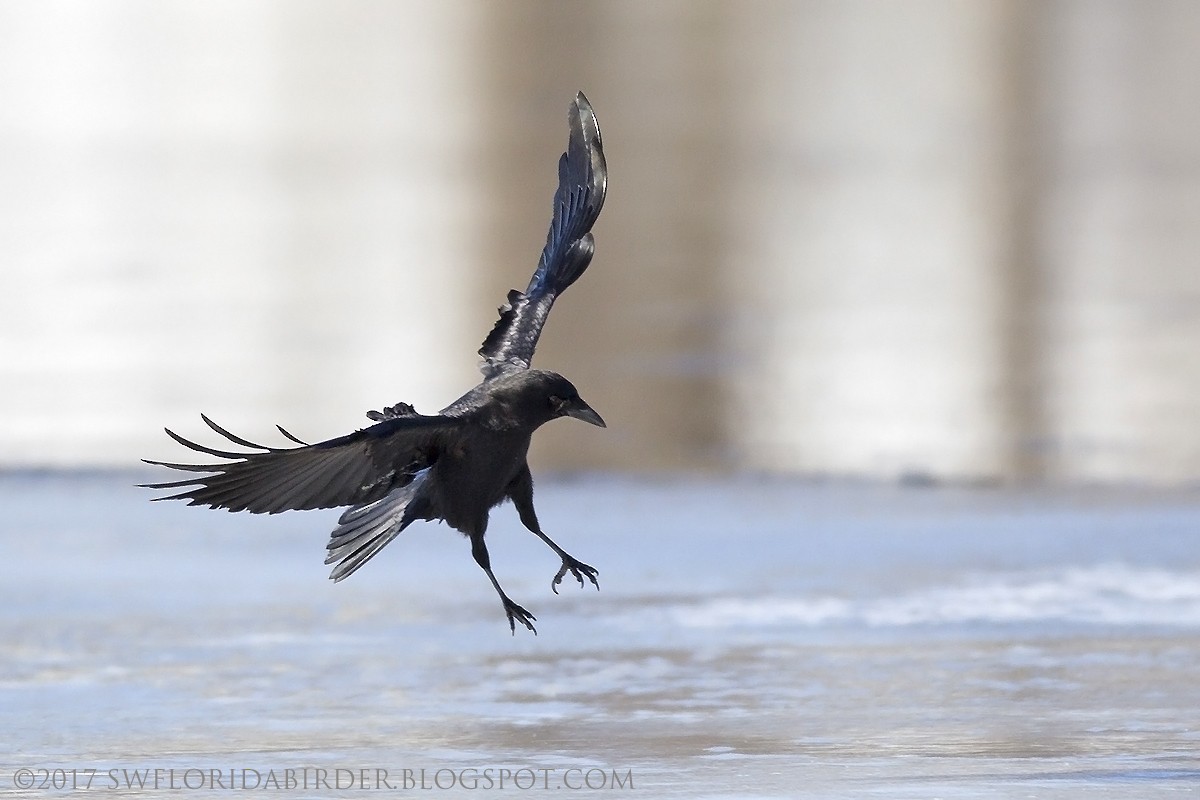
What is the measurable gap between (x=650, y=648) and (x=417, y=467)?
164cm

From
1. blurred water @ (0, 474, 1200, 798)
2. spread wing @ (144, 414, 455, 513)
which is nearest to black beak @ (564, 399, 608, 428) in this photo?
spread wing @ (144, 414, 455, 513)

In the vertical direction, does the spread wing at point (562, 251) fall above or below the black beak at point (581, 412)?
above

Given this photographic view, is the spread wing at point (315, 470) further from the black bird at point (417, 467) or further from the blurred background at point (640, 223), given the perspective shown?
the blurred background at point (640, 223)

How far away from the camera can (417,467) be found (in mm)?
3592

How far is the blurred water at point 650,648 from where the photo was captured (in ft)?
11.7

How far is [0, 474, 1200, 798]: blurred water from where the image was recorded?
140 inches

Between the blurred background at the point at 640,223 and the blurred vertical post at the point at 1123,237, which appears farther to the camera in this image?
the blurred background at the point at 640,223

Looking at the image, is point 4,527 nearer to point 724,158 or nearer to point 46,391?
point 46,391

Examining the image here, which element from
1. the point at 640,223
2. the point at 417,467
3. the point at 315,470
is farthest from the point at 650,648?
the point at 640,223

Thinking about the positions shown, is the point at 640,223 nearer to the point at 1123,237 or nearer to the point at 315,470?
the point at 1123,237

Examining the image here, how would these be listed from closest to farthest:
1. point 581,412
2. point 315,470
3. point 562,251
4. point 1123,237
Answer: point 315,470 → point 581,412 → point 562,251 → point 1123,237

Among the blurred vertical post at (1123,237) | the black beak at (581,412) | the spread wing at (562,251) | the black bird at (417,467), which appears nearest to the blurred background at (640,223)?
the blurred vertical post at (1123,237)

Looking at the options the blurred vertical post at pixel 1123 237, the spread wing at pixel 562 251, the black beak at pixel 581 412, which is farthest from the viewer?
the blurred vertical post at pixel 1123 237

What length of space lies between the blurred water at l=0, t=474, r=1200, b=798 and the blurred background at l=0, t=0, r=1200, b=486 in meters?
0.96
